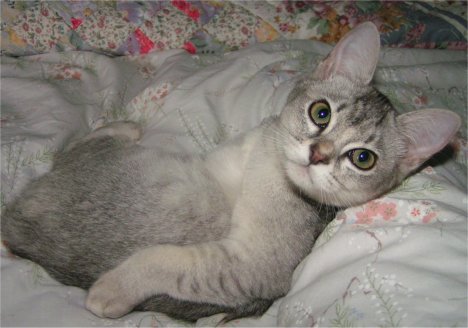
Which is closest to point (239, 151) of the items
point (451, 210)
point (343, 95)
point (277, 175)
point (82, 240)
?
point (277, 175)

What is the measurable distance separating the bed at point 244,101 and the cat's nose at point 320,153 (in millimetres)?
271

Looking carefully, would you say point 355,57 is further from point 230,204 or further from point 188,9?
point 188,9

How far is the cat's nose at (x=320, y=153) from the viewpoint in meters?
1.33

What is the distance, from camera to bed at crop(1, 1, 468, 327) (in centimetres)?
125

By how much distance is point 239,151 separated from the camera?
Result: 1.73 m

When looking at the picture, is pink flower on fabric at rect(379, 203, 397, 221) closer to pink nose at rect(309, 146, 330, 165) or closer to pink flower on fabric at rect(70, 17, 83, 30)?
pink nose at rect(309, 146, 330, 165)

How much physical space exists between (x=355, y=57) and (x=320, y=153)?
1.64ft

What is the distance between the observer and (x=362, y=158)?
4.63 feet

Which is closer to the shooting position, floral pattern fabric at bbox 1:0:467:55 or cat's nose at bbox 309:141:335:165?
cat's nose at bbox 309:141:335:165

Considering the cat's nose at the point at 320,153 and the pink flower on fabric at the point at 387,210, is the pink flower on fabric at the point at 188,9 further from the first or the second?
the pink flower on fabric at the point at 387,210

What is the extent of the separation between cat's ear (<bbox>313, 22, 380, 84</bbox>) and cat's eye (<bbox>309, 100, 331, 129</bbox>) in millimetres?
226

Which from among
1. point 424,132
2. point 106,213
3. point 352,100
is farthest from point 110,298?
point 424,132

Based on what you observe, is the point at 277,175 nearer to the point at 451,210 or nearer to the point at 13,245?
the point at 451,210

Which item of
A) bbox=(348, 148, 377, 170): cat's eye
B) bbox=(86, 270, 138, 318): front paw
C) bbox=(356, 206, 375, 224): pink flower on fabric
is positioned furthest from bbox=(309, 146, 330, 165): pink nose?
bbox=(86, 270, 138, 318): front paw
